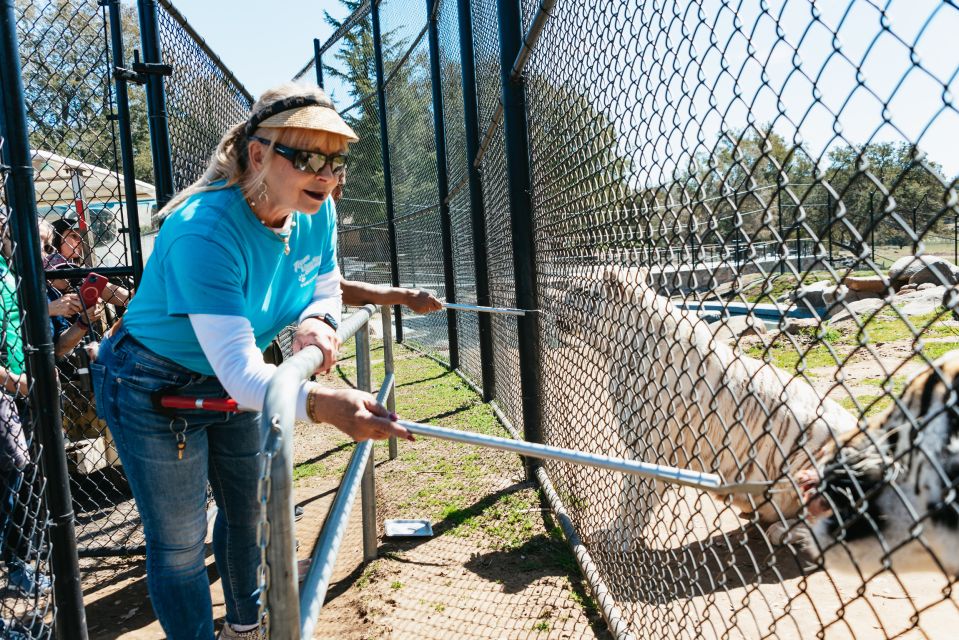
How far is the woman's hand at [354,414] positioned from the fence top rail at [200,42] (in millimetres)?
3614

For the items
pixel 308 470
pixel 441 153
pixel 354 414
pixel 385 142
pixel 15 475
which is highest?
pixel 385 142

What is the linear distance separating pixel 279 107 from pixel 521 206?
2180mm

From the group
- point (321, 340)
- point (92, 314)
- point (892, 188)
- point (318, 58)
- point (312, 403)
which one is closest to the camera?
point (892, 188)

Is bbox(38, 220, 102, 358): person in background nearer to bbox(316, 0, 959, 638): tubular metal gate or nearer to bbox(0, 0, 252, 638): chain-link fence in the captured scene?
bbox(0, 0, 252, 638): chain-link fence

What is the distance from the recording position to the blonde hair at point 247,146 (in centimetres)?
218

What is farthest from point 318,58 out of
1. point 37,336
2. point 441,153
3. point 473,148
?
point 37,336

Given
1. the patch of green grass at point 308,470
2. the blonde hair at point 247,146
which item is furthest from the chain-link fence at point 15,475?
the patch of green grass at point 308,470

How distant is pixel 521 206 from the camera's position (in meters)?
4.19

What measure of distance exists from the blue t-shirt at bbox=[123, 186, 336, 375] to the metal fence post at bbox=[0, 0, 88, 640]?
22.7 inches

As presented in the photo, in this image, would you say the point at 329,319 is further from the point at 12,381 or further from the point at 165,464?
the point at 12,381

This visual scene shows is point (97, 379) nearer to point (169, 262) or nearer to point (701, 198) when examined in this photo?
point (169, 262)

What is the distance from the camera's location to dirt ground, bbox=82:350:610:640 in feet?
10.2

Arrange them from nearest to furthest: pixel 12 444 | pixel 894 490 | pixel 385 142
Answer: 1. pixel 894 490
2. pixel 12 444
3. pixel 385 142

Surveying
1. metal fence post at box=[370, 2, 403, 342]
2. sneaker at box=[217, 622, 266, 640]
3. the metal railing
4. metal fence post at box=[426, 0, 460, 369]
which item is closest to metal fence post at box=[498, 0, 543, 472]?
sneaker at box=[217, 622, 266, 640]
